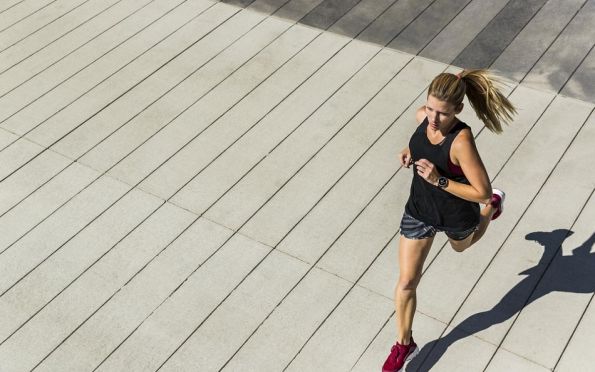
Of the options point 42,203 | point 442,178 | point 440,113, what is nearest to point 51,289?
point 42,203

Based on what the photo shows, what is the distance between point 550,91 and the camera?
667 cm

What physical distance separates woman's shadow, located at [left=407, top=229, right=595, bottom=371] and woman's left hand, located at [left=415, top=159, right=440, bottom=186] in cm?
118

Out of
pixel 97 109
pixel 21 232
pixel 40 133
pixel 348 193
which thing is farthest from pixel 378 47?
pixel 21 232

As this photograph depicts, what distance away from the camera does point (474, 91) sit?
416 cm

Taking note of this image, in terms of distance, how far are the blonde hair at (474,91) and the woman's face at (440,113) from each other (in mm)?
23

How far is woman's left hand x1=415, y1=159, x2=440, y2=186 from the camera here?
401 centimetres

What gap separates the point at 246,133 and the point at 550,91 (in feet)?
8.48

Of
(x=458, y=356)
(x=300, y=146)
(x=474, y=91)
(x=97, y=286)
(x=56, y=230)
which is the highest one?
(x=474, y=91)

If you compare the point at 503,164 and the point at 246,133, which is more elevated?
the point at 246,133

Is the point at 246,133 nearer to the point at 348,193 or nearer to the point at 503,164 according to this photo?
the point at 348,193

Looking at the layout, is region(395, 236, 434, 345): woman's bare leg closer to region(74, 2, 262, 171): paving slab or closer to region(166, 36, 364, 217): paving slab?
region(166, 36, 364, 217): paving slab

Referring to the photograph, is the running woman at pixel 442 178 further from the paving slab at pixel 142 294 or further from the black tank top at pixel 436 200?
the paving slab at pixel 142 294

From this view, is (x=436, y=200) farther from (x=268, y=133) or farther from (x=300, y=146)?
(x=268, y=133)

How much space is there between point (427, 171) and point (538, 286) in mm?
1522
